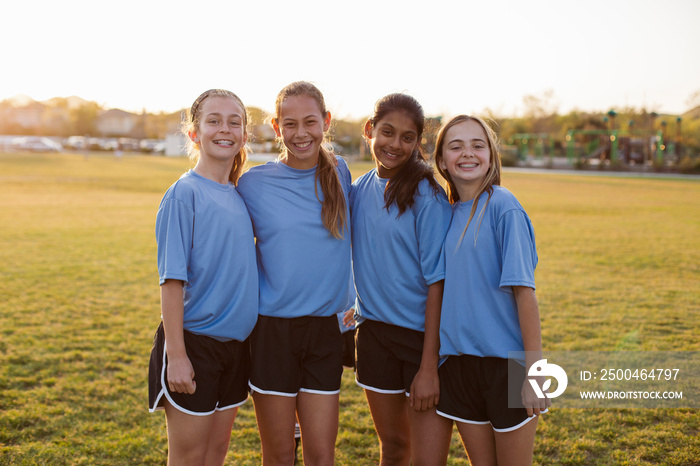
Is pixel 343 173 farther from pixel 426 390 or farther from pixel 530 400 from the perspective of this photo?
pixel 530 400

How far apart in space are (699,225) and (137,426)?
45.1ft

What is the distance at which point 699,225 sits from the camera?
44.0ft

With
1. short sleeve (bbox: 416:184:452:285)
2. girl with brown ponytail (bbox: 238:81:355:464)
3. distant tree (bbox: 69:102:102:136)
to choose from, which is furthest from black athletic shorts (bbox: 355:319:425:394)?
distant tree (bbox: 69:102:102:136)

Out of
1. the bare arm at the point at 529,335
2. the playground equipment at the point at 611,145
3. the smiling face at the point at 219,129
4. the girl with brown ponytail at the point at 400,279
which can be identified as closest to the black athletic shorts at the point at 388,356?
the girl with brown ponytail at the point at 400,279

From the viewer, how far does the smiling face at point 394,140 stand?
247 cm

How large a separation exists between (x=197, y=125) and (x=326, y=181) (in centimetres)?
61

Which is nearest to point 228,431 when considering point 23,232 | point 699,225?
point 23,232

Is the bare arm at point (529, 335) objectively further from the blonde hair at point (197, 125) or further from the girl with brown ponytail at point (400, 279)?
A: the blonde hair at point (197, 125)

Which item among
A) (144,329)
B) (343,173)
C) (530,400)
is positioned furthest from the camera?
(144,329)

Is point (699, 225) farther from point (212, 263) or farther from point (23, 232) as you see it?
point (23, 232)

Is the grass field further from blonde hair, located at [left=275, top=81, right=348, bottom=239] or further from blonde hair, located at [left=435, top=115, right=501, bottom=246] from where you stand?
blonde hair, located at [left=435, top=115, right=501, bottom=246]

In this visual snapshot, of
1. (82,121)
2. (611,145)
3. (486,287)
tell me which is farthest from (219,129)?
(82,121)

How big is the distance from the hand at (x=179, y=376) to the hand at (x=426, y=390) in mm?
900

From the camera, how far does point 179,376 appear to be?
2.20 m
